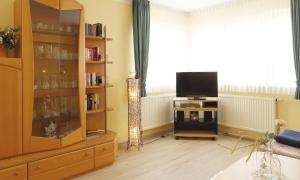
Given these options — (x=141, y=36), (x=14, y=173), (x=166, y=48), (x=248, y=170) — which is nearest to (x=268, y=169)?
(x=248, y=170)

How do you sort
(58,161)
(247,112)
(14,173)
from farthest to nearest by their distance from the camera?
(247,112) < (58,161) < (14,173)

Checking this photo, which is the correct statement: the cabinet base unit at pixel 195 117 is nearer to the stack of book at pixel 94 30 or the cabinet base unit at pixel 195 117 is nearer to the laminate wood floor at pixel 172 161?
the laminate wood floor at pixel 172 161

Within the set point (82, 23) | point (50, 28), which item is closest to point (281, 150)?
point (82, 23)

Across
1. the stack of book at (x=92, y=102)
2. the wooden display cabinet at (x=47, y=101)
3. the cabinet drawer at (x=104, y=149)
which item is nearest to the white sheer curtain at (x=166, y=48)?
the stack of book at (x=92, y=102)

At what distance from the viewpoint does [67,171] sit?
2736mm

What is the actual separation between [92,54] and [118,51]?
69 centimetres

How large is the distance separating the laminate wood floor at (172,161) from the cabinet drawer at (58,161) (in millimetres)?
231

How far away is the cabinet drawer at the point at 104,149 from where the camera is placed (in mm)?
3027

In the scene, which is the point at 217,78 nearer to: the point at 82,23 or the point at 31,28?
the point at 82,23

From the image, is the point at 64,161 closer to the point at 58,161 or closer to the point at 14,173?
the point at 58,161

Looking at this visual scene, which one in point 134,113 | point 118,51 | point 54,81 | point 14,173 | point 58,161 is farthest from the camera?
point 118,51

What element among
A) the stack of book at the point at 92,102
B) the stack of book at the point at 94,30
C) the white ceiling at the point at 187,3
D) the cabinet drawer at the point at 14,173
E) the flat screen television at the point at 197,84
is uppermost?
the white ceiling at the point at 187,3

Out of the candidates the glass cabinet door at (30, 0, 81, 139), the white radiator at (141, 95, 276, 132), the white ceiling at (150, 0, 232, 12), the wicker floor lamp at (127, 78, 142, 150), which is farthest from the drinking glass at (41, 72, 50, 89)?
the white ceiling at (150, 0, 232, 12)

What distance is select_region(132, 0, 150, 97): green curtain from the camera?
403 cm
